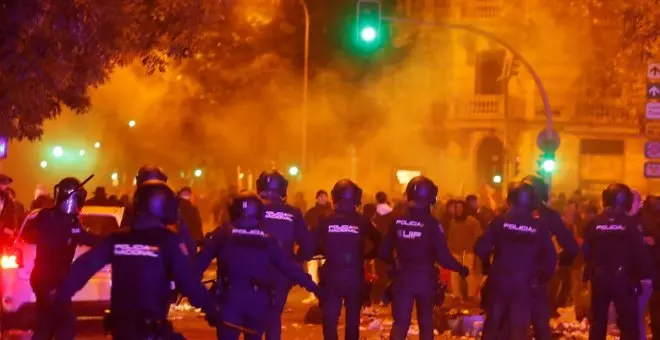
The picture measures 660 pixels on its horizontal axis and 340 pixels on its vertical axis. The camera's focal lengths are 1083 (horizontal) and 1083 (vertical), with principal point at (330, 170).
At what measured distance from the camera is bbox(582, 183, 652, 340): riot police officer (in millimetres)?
10250

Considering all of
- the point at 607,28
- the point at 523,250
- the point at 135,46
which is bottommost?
the point at 523,250

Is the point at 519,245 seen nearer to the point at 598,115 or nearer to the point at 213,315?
the point at 213,315

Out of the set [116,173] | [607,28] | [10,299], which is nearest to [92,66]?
[10,299]

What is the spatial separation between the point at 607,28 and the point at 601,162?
1181 cm

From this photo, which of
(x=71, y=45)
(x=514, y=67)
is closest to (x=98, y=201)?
(x=71, y=45)

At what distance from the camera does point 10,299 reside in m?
11.3

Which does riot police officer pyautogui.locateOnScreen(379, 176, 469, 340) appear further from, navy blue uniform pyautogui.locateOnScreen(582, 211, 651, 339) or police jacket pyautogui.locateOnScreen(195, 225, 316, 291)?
police jacket pyautogui.locateOnScreen(195, 225, 316, 291)

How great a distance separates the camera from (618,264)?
10266 mm

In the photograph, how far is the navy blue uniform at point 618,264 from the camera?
1024cm

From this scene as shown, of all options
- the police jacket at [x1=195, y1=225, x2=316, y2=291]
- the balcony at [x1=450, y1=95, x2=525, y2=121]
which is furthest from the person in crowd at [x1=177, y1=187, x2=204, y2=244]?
the balcony at [x1=450, y1=95, x2=525, y2=121]

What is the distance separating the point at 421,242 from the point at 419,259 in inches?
6.0

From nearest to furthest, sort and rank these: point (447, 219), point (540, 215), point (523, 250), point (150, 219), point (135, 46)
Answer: point (150, 219) < point (523, 250) < point (540, 215) < point (135, 46) < point (447, 219)

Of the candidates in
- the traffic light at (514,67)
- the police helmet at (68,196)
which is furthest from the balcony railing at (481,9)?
the police helmet at (68,196)

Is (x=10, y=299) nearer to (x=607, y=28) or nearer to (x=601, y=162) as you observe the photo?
(x=607, y=28)
